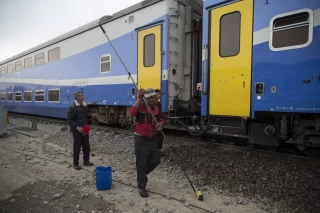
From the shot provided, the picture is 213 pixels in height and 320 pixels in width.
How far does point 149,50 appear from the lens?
7.53 m

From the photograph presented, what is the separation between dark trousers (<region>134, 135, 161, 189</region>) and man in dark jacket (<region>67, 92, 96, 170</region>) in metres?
1.99

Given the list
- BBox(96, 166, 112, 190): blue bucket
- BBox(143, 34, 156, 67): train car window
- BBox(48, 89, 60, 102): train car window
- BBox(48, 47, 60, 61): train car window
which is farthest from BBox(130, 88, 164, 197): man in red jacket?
BBox(48, 47, 60, 61): train car window

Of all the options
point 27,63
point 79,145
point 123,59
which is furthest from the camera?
point 27,63

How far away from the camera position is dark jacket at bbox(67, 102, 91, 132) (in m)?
5.57

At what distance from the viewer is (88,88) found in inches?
389

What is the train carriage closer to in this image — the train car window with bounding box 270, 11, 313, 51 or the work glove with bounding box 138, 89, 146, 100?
the train car window with bounding box 270, 11, 313, 51

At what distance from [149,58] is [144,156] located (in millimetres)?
4131

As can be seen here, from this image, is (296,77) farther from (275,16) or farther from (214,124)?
(214,124)

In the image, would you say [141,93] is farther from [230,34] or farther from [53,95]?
[53,95]

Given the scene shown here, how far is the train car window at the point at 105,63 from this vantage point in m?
8.89

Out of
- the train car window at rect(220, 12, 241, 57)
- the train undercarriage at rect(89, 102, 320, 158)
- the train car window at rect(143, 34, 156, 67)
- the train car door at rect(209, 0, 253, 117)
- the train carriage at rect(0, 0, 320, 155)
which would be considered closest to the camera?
the train carriage at rect(0, 0, 320, 155)

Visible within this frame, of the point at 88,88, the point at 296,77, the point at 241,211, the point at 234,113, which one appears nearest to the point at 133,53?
the point at 88,88

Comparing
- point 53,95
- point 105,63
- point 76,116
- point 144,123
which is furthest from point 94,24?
point 144,123

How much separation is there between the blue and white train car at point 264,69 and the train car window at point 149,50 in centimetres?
192
